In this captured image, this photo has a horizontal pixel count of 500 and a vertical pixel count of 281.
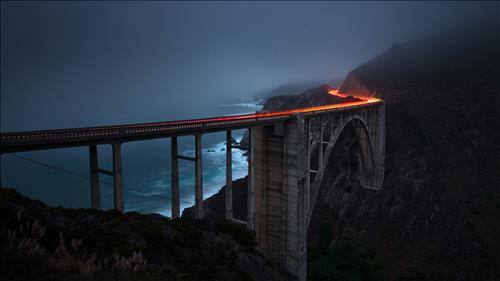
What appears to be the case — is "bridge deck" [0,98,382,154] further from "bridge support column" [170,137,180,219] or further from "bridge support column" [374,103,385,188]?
"bridge support column" [374,103,385,188]

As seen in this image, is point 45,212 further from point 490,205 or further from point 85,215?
point 490,205

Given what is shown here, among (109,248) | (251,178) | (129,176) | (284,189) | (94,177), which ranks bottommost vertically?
(129,176)

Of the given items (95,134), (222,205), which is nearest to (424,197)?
(222,205)

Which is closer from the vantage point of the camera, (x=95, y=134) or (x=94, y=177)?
(x=94, y=177)

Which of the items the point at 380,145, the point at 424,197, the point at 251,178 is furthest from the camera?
the point at 380,145

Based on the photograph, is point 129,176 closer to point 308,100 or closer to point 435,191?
point 308,100

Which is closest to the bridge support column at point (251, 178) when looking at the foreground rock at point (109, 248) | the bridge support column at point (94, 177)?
the foreground rock at point (109, 248)

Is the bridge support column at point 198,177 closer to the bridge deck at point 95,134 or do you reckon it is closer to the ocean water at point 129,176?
the bridge deck at point 95,134
